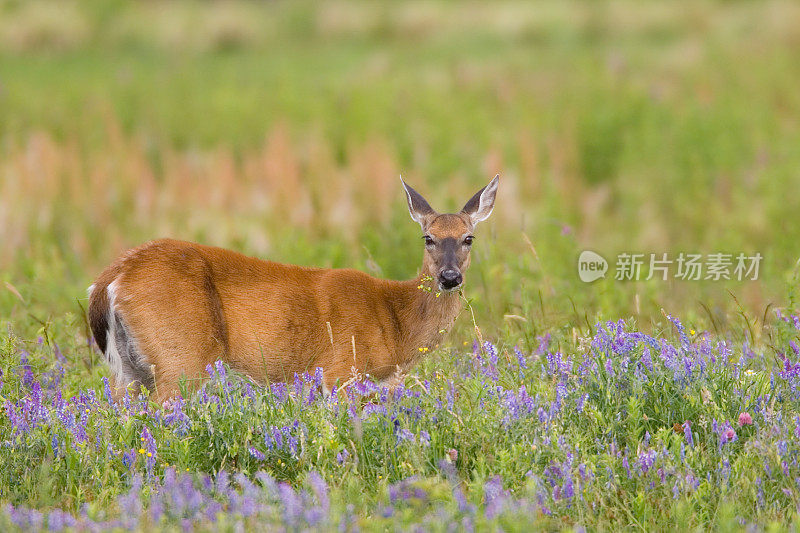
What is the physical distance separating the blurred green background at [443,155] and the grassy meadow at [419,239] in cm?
5

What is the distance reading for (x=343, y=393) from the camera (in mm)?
5637

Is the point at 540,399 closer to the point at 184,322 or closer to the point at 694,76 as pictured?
the point at 184,322

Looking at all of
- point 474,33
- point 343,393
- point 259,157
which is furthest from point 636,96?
point 343,393

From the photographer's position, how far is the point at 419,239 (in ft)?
30.2

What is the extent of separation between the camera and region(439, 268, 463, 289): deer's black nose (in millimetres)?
6035

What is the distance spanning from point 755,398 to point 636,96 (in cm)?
988

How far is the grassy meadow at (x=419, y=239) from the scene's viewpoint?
438 cm

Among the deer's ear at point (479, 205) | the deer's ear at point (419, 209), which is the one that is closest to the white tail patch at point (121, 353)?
the deer's ear at point (419, 209)
